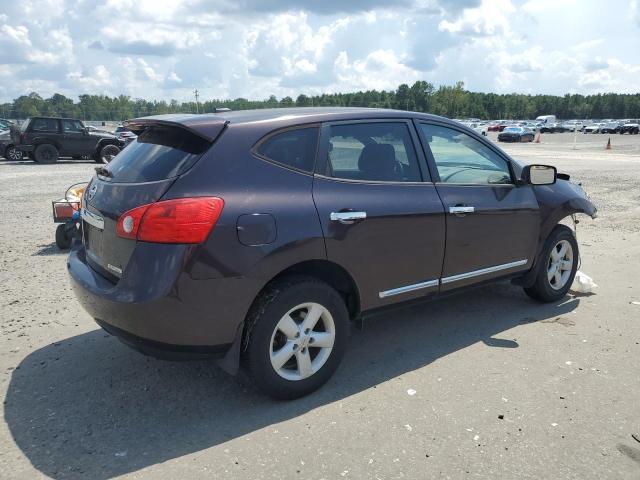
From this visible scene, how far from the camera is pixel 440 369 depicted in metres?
3.91

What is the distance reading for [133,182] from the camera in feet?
10.7

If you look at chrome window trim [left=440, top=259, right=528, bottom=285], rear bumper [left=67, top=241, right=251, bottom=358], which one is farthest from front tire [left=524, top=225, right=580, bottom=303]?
rear bumper [left=67, top=241, right=251, bottom=358]

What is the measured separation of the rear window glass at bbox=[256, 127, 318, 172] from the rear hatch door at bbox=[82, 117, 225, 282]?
32 cm

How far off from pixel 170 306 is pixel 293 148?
4.04ft

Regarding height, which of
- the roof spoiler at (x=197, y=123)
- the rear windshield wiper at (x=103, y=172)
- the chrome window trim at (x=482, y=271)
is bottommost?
the chrome window trim at (x=482, y=271)

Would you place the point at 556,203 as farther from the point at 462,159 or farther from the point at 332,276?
the point at 332,276

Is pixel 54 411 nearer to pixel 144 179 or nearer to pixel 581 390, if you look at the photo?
pixel 144 179

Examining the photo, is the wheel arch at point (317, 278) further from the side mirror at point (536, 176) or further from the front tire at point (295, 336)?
the side mirror at point (536, 176)

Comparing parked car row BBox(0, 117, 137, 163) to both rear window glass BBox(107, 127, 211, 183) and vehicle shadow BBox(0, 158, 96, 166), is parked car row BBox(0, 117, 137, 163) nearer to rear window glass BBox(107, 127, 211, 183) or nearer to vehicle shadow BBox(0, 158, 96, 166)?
vehicle shadow BBox(0, 158, 96, 166)

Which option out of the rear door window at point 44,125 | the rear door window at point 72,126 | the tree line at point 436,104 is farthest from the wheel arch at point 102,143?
the tree line at point 436,104

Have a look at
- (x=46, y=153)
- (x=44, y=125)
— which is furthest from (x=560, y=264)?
(x=44, y=125)

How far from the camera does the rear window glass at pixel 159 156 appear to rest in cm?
316

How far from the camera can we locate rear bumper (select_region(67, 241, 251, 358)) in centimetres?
292

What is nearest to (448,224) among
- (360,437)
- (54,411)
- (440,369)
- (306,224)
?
(440,369)
